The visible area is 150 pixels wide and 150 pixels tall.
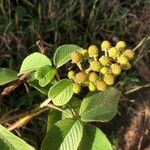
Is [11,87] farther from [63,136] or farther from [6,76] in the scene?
[63,136]

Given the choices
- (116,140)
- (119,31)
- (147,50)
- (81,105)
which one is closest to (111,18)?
(119,31)

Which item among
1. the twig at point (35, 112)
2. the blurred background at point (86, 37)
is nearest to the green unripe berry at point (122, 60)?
the twig at point (35, 112)

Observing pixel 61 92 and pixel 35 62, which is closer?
pixel 61 92

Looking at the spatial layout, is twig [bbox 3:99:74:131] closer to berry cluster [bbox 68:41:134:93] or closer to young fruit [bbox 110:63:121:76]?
berry cluster [bbox 68:41:134:93]

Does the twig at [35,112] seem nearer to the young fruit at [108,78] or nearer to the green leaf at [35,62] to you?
the green leaf at [35,62]

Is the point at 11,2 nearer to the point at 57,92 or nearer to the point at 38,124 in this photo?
the point at 38,124

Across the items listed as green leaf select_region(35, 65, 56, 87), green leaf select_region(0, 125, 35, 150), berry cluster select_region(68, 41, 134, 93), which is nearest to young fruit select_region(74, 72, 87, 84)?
berry cluster select_region(68, 41, 134, 93)

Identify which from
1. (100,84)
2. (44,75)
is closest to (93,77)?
(100,84)
